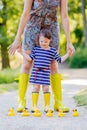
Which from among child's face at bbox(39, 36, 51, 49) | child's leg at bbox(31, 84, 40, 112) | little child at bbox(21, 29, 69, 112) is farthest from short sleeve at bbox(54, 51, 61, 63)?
child's leg at bbox(31, 84, 40, 112)

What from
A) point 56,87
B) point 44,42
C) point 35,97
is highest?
point 44,42

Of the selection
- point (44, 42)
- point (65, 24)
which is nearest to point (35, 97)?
point (44, 42)

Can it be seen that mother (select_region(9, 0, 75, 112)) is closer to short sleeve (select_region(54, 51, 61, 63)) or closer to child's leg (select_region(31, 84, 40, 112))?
→ short sleeve (select_region(54, 51, 61, 63))

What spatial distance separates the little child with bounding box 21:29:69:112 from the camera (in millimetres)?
6371

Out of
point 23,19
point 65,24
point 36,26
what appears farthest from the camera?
point 65,24

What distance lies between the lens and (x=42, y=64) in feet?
20.9

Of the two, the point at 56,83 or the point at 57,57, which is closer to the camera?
the point at 57,57

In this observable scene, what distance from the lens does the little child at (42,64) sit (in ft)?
20.9

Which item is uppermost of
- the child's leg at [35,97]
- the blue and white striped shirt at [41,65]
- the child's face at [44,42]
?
the child's face at [44,42]

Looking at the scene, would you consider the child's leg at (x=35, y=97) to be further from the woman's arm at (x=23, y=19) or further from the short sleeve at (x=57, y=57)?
the woman's arm at (x=23, y=19)

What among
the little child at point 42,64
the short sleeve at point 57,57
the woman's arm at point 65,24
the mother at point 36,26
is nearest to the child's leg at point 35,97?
the little child at point 42,64

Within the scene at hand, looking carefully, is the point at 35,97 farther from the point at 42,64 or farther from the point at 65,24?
the point at 65,24

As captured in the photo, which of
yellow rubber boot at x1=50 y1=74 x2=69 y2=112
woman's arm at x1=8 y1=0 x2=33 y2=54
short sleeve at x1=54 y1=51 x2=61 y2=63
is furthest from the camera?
yellow rubber boot at x1=50 y1=74 x2=69 y2=112

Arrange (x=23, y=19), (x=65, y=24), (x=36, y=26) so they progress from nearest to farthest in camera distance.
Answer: (x=23, y=19)
(x=36, y=26)
(x=65, y=24)
